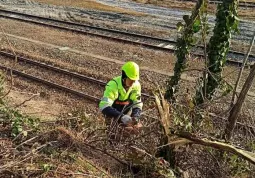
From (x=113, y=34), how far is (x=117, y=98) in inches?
561

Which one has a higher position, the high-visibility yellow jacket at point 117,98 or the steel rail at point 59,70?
the high-visibility yellow jacket at point 117,98

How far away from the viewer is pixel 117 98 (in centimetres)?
714

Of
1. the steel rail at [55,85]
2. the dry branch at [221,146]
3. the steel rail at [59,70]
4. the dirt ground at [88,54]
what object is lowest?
the steel rail at [55,85]

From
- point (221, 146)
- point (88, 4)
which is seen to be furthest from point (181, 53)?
point (88, 4)

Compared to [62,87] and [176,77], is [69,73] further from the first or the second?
[176,77]

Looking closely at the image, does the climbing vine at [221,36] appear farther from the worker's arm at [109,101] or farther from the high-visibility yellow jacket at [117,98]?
the worker's arm at [109,101]

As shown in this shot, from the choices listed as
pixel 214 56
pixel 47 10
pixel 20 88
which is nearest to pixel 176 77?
pixel 214 56

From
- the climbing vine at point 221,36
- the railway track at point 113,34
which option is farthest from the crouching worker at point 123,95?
the railway track at point 113,34

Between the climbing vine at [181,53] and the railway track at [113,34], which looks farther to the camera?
the railway track at [113,34]

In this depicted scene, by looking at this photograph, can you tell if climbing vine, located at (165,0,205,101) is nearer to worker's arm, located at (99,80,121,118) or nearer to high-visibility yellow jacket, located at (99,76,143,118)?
high-visibility yellow jacket, located at (99,76,143,118)

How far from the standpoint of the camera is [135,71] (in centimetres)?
685

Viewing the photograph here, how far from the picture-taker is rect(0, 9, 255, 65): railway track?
60.4 ft

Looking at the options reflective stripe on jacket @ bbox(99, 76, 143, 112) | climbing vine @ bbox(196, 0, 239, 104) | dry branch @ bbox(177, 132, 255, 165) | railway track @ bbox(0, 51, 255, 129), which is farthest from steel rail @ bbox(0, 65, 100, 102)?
dry branch @ bbox(177, 132, 255, 165)

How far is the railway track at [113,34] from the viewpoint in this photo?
1842cm
